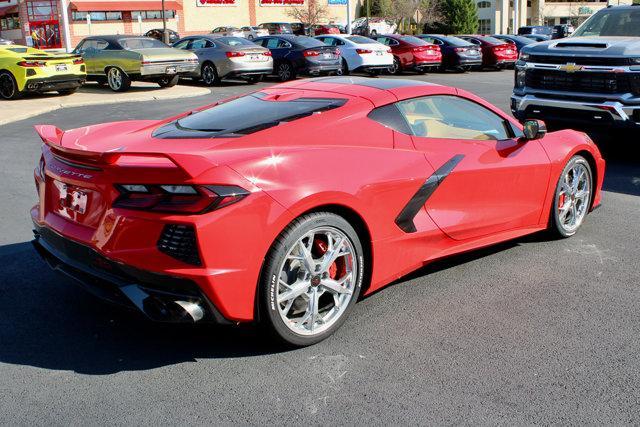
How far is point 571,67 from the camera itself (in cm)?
882

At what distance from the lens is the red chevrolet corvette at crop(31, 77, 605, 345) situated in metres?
3.40

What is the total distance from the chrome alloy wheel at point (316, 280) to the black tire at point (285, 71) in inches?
763

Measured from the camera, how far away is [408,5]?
62406 mm

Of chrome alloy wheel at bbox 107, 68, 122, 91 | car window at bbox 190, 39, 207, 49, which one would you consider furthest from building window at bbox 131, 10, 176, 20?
chrome alloy wheel at bbox 107, 68, 122, 91

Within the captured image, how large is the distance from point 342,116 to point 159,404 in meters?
1.92

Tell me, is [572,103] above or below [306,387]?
above

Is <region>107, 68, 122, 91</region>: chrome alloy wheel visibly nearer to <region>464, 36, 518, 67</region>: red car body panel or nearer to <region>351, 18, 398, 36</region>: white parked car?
<region>464, 36, 518, 67</region>: red car body panel

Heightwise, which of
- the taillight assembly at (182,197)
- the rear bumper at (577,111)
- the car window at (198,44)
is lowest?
the rear bumper at (577,111)

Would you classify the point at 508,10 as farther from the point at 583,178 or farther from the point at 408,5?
the point at 583,178

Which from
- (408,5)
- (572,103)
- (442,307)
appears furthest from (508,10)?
(442,307)

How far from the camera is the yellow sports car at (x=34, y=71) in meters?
16.4

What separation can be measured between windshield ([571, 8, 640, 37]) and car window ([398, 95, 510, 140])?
574 centimetres

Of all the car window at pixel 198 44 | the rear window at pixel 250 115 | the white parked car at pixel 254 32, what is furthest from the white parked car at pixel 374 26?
the rear window at pixel 250 115

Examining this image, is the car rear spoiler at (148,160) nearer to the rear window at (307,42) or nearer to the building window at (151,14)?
the rear window at (307,42)
